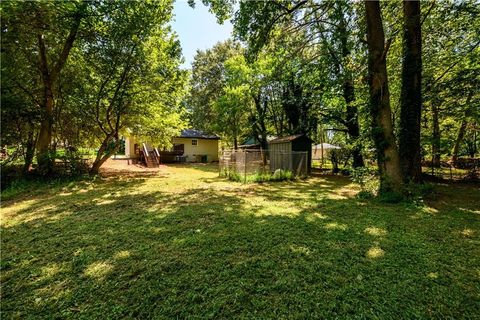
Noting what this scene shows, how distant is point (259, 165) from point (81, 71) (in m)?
9.15

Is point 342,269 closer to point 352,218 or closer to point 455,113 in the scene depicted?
point 352,218

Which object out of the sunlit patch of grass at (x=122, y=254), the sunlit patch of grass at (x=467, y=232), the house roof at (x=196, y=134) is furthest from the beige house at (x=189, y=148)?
the sunlit patch of grass at (x=467, y=232)

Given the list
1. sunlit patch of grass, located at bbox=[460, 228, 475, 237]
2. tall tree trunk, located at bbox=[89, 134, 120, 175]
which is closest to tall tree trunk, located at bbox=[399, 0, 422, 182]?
sunlit patch of grass, located at bbox=[460, 228, 475, 237]

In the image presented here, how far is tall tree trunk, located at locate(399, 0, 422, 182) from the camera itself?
6.69 m

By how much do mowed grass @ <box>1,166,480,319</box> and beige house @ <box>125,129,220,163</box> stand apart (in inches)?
645

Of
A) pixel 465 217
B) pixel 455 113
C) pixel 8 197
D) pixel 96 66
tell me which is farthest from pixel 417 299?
pixel 96 66

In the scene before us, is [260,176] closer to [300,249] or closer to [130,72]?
[300,249]

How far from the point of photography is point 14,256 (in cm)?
312

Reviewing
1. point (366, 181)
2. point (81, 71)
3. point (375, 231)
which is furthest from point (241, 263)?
point (81, 71)

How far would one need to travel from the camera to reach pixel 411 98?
6879 mm

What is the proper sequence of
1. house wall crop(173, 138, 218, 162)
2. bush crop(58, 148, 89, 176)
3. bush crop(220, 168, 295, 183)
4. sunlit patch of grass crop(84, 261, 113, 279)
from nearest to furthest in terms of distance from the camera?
1. sunlit patch of grass crop(84, 261, 113, 279)
2. bush crop(58, 148, 89, 176)
3. bush crop(220, 168, 295, 183)
4. house wall crop(173, 138, 218, 162)

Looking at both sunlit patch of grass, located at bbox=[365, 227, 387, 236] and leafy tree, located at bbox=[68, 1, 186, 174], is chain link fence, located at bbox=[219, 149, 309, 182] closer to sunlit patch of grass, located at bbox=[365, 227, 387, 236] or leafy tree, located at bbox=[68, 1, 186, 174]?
leafy tree, located at bbox=[68, 1, 186, 174]

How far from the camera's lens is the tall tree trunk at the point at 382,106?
6234 millimetres

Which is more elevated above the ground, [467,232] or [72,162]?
[72,162]
